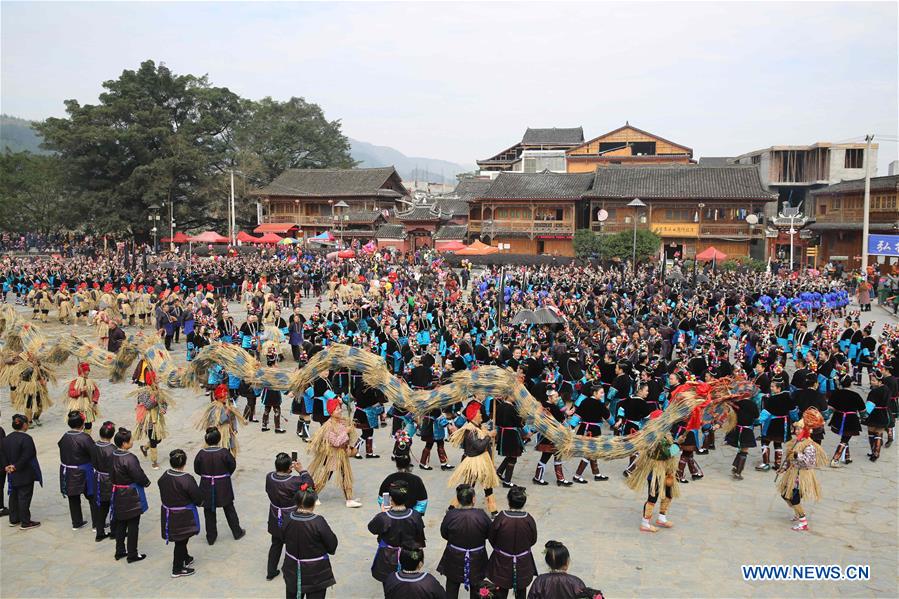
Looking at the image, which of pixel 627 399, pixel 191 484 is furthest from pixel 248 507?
pixel 627 399

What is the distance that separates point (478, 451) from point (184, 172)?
49.4 m

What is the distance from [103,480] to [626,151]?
55.8m

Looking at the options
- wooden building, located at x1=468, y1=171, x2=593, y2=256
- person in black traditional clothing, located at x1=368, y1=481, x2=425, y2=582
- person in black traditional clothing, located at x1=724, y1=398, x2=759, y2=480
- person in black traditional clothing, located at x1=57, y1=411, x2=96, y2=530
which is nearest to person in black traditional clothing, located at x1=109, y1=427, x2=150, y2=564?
person in black traditional clothing, located at x1=57, y1=411, x2=96, y2=530

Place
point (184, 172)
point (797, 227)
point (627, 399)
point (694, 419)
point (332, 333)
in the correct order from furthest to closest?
point (184, 172)
point (797, 227)
point (332, 333)
point (627, 399)
point (694, 419)

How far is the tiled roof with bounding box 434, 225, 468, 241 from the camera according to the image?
5181 cm

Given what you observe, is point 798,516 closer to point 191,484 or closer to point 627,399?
point 627,399

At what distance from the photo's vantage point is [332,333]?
53.1 ft

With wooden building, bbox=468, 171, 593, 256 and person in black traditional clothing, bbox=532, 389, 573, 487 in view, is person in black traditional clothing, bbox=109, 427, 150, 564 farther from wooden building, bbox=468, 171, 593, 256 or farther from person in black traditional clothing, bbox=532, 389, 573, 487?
wooden building, bbox=468, 171, 593, 256

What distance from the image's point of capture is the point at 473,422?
9.01 m

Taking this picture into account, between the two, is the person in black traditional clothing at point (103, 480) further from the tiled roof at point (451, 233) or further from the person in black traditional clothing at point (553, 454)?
the tiled roof at point (451, 233)

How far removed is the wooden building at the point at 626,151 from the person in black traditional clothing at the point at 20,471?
52.8 metres

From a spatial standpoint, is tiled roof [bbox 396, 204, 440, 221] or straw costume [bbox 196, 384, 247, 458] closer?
straw costume [bbox 196, 384, 247, 458]

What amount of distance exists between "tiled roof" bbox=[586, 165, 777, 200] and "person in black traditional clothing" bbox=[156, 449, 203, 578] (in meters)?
43.9

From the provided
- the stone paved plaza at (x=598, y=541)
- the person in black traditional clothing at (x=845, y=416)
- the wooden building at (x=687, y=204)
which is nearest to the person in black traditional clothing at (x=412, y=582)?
the stone paved plaza at (x=598, y=541)
